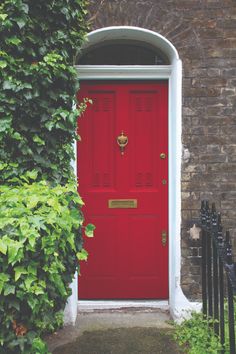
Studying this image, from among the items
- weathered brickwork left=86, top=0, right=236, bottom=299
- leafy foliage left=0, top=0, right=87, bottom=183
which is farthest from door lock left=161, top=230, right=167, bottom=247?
leafy foliage left=0, top=0, right=87, bottom=183

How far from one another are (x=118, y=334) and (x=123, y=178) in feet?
5.27

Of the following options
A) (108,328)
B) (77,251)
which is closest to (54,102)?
(77,251)

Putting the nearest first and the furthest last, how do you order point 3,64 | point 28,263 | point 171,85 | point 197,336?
1. point 28,263
2. point 3,64
3. point 197,336
4. point 171,85

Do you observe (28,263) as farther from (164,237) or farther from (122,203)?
(164,237)

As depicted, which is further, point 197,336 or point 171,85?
point 171,85

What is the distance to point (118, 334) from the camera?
4.23m

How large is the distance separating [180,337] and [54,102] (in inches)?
95.2

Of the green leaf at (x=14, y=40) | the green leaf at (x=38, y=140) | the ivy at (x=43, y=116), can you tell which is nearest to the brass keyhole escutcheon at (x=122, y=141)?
the ivy at (x=43, y=116)

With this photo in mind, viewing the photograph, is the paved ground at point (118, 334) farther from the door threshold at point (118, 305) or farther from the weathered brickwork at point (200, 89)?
the weathered brickwork at point (200, 89)

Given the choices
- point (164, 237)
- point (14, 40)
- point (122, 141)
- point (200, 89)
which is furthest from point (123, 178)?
point (14, 40)

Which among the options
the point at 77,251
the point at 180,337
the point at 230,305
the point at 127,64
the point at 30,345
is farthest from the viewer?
the point at 127,64

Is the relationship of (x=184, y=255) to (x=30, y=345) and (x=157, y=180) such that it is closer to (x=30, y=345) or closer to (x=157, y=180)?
(x=157, y=180)

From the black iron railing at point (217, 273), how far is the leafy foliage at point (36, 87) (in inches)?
51.9

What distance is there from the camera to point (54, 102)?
379 centimetres
